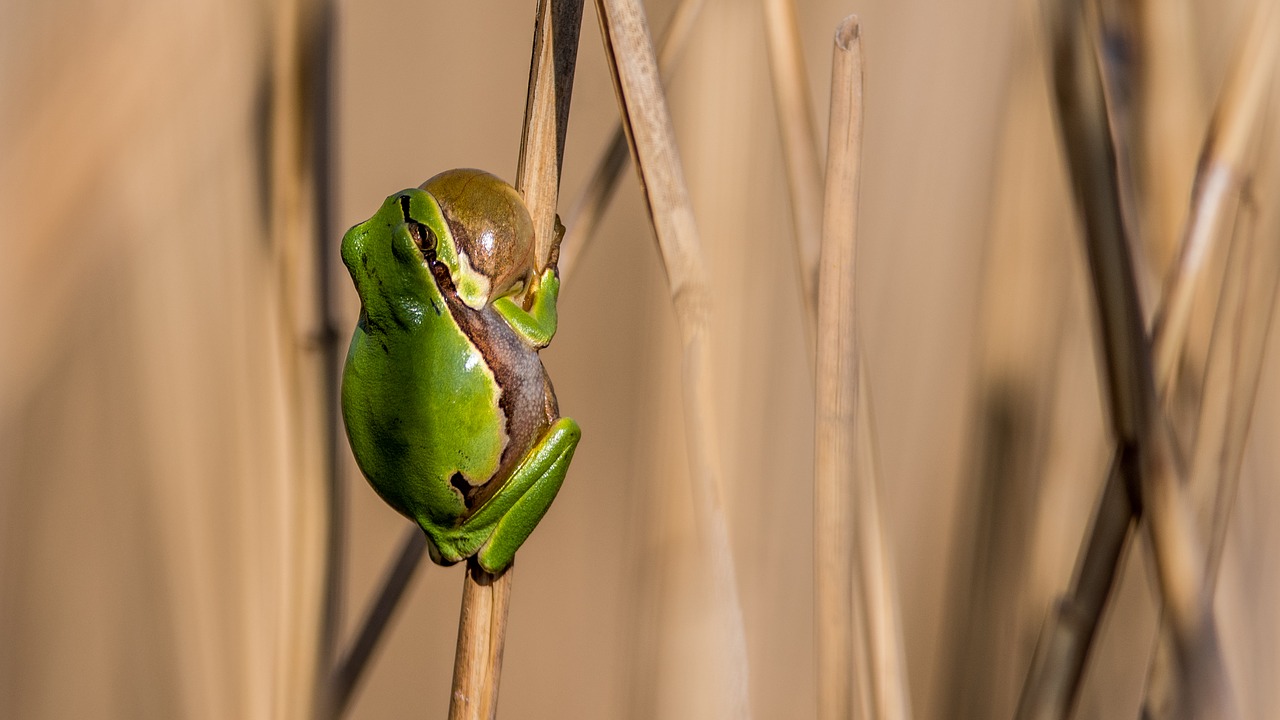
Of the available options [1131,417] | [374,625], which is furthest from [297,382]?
[1131,417]

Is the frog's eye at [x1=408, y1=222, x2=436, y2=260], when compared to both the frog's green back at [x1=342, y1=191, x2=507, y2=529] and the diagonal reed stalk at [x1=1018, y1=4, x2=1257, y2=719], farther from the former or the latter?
the diagonal reed stalk at [x1=1018, y1=4, x2=1257, y2=719]

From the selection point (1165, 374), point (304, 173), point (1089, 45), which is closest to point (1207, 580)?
point (1165, 374)

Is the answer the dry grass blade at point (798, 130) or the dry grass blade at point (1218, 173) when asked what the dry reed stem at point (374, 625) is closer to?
the dry grass blade at point (798, 130)

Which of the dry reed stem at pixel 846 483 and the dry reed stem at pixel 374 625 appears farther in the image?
the dry reed stem at pixel 374 625

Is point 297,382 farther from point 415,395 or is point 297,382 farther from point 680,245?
point 680,245

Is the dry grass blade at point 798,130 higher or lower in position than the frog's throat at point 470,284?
higher

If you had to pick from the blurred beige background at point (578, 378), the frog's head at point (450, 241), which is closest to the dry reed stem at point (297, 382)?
the blurred beige background at point (578, 378)

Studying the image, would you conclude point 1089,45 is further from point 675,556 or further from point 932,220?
point 675,556
